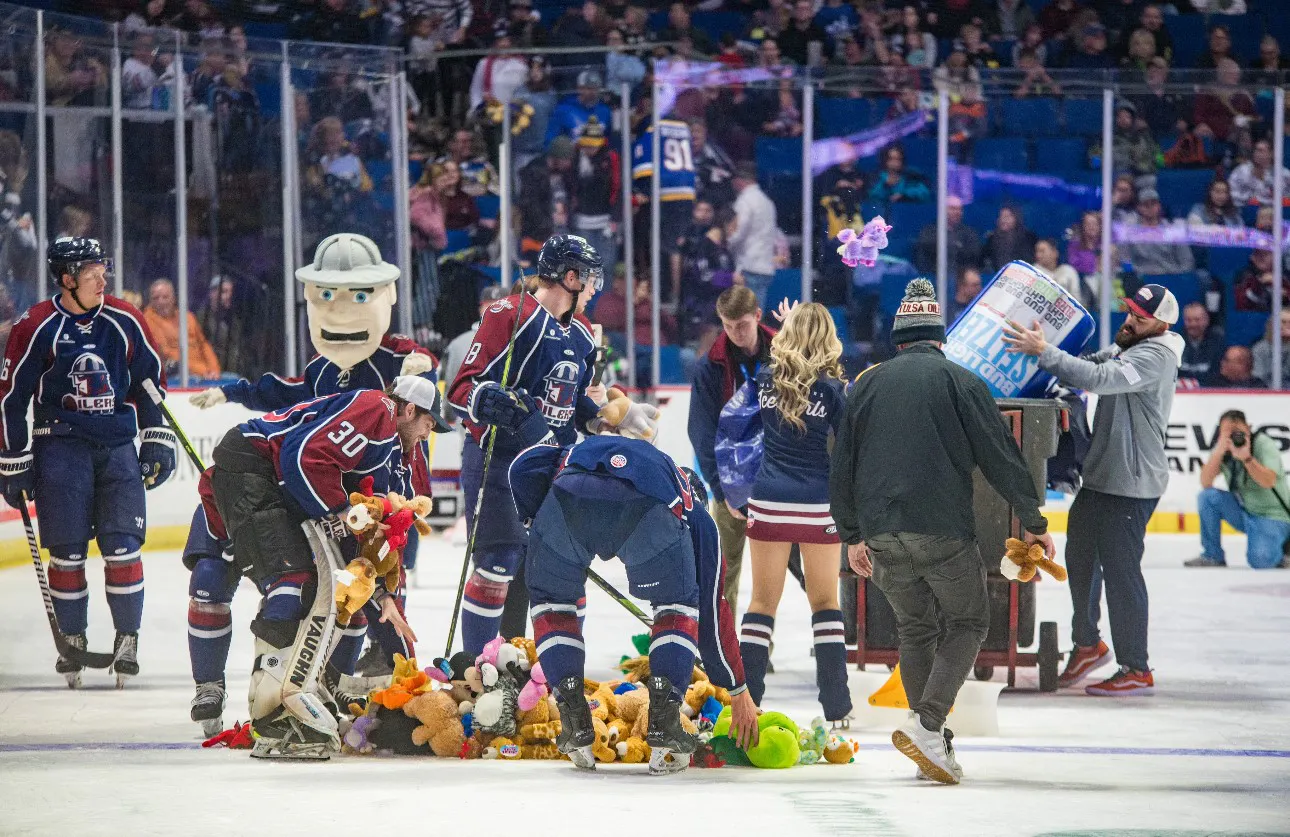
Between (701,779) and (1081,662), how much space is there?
230 centimetres

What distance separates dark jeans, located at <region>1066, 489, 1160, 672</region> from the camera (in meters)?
6.13

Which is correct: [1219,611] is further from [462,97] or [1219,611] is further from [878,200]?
[462,97]

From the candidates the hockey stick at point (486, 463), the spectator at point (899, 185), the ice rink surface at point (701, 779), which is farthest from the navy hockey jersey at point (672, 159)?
the hockey stick at point (486, 463)

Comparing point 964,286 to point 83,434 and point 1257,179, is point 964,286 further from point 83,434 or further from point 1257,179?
point 83,434

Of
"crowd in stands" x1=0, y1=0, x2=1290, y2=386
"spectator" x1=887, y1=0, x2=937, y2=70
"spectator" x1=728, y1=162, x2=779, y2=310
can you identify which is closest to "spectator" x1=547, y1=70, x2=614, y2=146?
"crowd in stands" x1=0, y1=0, x2=1290, y2=386

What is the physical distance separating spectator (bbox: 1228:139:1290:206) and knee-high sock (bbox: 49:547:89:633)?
7782mm

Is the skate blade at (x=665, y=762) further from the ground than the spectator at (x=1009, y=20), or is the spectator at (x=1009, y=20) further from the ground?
the spectator at (x=1009, y=20)

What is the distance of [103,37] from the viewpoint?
9.73 m

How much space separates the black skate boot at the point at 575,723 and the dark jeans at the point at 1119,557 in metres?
2.36

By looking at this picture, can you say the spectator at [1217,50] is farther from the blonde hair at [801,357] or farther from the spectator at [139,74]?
the blonde hair at [801,357]

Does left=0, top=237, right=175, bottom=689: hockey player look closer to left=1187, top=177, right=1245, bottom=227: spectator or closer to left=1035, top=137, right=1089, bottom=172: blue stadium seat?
left=1035, top=137, right=1089, bottom=172: blue stadium seat

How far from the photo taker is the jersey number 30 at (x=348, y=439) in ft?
15.0

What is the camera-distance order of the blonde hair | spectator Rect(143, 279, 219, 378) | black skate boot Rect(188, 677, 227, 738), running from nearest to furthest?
black skate boot Rect(188, 677, 227, 738), the blonde hair, spectator Rect(143, 279, 219, 378)

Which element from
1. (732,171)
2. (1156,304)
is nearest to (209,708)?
(1156,304)
